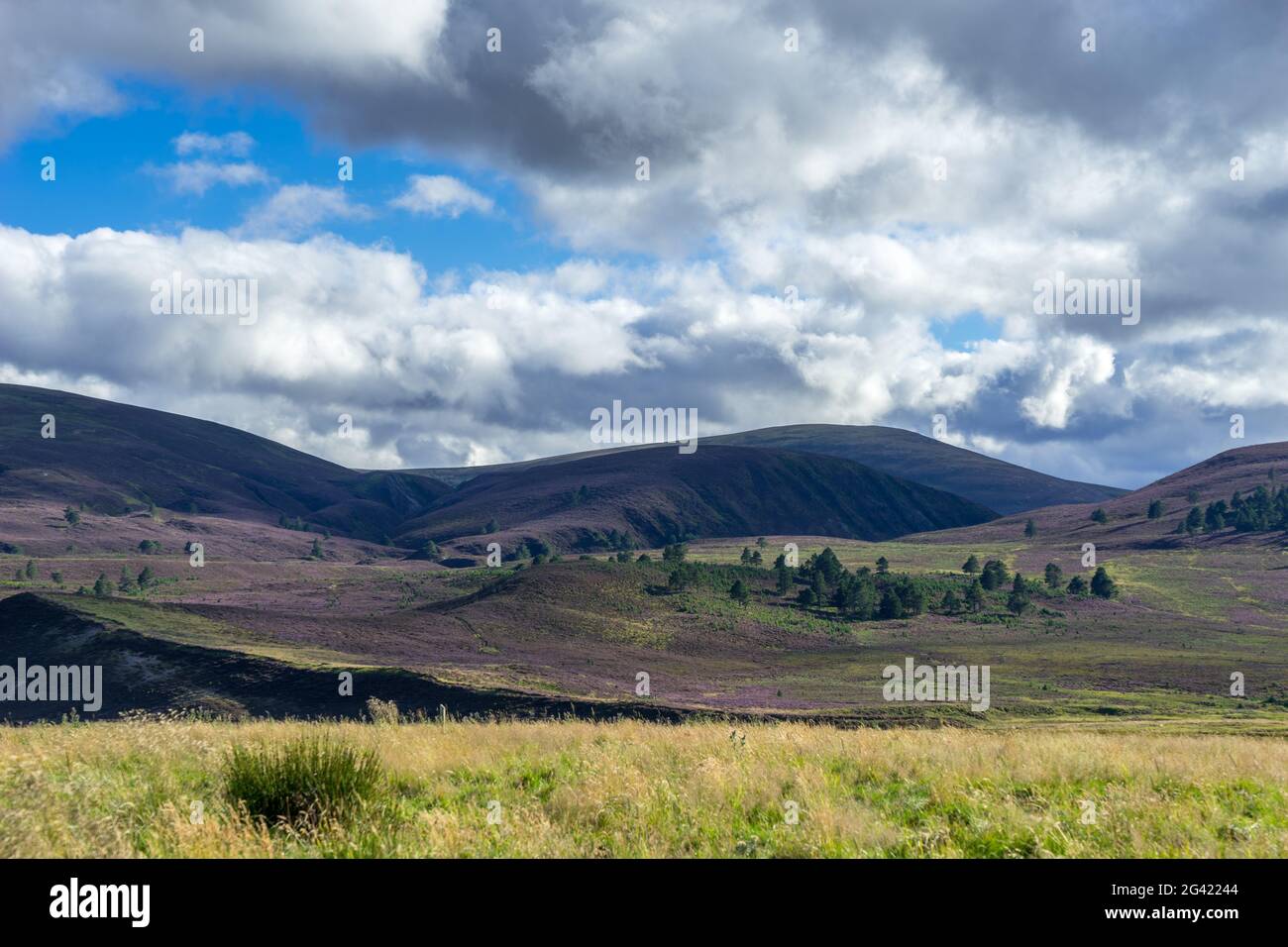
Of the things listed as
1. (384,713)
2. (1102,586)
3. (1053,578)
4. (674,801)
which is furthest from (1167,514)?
(674,801)

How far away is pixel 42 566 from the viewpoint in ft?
360

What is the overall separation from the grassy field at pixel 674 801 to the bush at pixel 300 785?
Answer: 162 mm

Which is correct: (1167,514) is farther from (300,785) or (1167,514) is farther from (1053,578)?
(300,785)

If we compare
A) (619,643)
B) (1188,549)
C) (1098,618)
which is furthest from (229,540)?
(1188,549)

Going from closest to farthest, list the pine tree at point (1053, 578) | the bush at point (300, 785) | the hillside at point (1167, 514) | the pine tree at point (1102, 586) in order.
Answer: the bush at point (300, 785) → the pine tree at point (1102, 586) → the pine tree at point (1053, 578) → the hillside at point (1167, 514)

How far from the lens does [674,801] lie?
8852 millimetres

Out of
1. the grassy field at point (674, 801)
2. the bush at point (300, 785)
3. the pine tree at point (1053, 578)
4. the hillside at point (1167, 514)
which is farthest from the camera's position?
the hillside at point (1167, 514)

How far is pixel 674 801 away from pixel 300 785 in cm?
359

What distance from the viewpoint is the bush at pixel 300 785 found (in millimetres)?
8062

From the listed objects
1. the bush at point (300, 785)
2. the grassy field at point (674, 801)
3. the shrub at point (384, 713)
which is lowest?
the shrub at point (384, 713)

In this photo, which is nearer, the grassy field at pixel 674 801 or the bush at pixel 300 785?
the grassy field at pixel 674 801

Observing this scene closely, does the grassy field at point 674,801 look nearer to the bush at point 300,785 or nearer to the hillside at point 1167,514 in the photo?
the bush at point 300,785

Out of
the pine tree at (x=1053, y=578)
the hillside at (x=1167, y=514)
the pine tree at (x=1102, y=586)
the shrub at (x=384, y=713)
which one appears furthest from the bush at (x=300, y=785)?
the hillside at (x=1167, y=514)

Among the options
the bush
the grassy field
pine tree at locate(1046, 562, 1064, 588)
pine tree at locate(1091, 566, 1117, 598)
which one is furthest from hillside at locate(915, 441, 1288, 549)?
the bush
